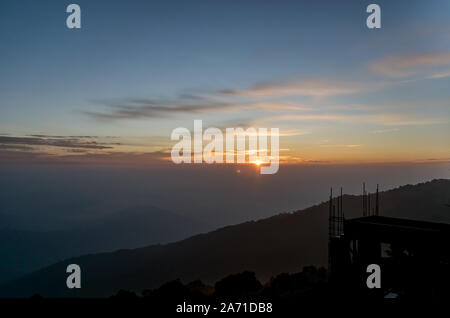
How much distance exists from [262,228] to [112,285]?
5584cm

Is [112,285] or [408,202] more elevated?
[408,202]

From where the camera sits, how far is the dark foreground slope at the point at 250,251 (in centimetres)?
8712

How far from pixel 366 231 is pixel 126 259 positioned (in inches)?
5581

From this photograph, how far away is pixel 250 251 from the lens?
99625 millimetres

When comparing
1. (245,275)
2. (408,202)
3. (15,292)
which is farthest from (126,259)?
(245,275)

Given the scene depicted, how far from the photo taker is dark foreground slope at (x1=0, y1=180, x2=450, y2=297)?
8712 centimetres
